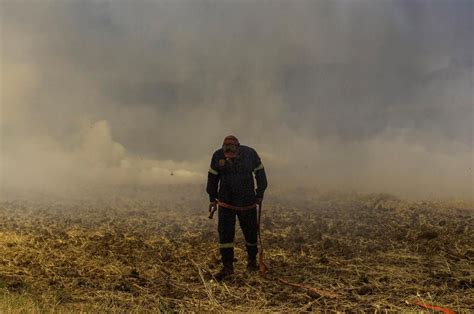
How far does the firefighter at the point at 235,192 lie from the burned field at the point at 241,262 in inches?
23.1

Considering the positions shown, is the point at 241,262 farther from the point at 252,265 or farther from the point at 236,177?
the point at 236,177

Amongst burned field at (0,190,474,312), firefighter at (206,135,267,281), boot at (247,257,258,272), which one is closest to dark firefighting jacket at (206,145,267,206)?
firefighter at (206,135,267,281)

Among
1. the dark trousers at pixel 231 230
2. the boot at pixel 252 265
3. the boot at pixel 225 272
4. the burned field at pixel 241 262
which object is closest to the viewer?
the burned field at pixel 241 262

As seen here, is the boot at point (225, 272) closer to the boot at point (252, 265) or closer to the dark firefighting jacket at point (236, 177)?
the boot at point (252, 265)

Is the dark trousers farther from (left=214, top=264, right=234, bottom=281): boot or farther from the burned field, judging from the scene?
the burned field

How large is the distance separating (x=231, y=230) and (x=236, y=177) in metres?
0.95

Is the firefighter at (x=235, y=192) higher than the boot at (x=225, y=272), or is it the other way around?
the firefighter at (x=235, y=192)

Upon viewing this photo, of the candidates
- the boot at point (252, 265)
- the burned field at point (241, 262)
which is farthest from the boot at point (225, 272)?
the boot at point (252, 265)

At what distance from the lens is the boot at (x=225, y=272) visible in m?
8.44

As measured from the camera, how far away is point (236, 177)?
890 cm

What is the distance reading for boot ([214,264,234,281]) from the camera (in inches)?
332

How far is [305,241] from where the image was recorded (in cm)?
1152

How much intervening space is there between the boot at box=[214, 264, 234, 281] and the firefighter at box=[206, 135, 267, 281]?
58 millimetres

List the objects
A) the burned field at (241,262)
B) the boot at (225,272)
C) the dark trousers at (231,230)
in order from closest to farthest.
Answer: the burned field at (241,262)
the boot at (225,272)
the dark trousers at (231,230)
